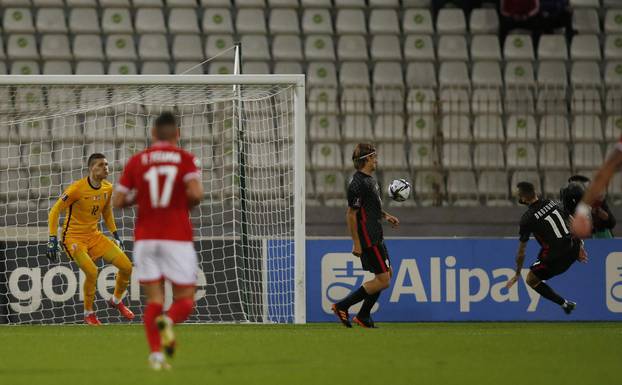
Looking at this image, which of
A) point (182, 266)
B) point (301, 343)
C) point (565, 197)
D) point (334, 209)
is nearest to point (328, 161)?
point (334, 209)

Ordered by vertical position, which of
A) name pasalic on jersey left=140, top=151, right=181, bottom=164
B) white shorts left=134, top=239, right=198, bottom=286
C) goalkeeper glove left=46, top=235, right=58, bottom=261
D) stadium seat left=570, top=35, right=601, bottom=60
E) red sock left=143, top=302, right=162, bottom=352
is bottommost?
red sock left=143, top=302, right=162, bottom=352

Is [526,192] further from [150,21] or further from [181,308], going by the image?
[150,21]

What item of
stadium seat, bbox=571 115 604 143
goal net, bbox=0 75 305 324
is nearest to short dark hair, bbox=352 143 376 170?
goal net, bbox=0 75 305 324

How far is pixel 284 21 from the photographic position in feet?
58.9

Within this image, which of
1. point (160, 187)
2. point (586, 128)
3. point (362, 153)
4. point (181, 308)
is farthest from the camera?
point (586, 128)

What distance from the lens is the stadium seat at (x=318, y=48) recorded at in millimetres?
17484

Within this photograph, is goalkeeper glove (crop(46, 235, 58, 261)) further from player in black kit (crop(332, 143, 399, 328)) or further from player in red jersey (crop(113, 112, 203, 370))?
player in red jersey (crop(113, 112, 203, 370))

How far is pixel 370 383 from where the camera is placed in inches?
246

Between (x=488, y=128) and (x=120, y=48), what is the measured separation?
5511mm

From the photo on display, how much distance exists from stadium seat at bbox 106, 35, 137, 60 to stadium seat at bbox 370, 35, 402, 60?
3.54 m

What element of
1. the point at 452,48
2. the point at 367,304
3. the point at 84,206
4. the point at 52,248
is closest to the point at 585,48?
the point at 452,48

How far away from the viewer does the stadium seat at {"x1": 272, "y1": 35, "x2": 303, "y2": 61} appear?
17.4 meters

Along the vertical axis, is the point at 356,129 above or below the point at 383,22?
below

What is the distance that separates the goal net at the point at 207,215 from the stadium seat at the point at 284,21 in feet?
11.0
